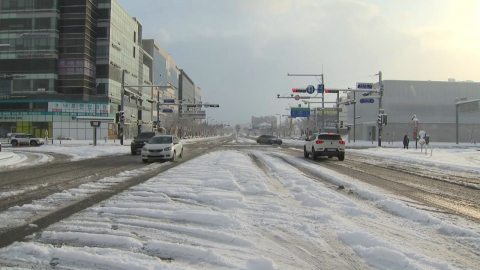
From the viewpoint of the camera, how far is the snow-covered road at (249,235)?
3.99 metres

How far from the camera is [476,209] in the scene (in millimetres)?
6988

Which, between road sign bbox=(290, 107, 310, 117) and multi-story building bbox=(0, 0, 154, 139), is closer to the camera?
multi-story building bbox=(0, 0, 154, 139)

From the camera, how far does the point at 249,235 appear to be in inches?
193

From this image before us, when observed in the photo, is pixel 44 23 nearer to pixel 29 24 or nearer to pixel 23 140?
pixel 29 24

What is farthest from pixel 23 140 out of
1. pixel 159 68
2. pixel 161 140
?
pixel 159 68

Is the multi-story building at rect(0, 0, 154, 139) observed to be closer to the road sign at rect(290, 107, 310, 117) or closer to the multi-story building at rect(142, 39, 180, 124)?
the multi-story building at rect(142, 39, 180, 124)

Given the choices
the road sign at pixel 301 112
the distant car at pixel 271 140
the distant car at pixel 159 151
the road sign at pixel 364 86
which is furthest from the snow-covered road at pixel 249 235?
the road sign at pixel 301 112

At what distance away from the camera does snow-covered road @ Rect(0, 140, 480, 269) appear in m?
3.99

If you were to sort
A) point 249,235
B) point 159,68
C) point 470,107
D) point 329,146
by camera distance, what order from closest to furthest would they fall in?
point 249,235 → point 329,146 → point 470,107 → point 159,68

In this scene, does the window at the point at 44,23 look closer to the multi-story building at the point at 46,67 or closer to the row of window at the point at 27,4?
the multi-story building at the point at 46,67

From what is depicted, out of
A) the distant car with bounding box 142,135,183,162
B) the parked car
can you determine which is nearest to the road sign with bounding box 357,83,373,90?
the distant car with bounding box 142,135,183,162

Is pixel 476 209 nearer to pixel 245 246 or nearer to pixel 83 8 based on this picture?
pixel 245 246

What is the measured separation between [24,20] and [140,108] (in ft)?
94.7

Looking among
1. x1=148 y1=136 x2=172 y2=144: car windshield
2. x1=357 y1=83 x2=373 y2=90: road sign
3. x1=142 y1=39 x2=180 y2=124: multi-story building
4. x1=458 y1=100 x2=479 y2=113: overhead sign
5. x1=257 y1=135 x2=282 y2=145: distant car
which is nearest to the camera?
x1=148 y1=136 x2=172 y2=144: car windshield
